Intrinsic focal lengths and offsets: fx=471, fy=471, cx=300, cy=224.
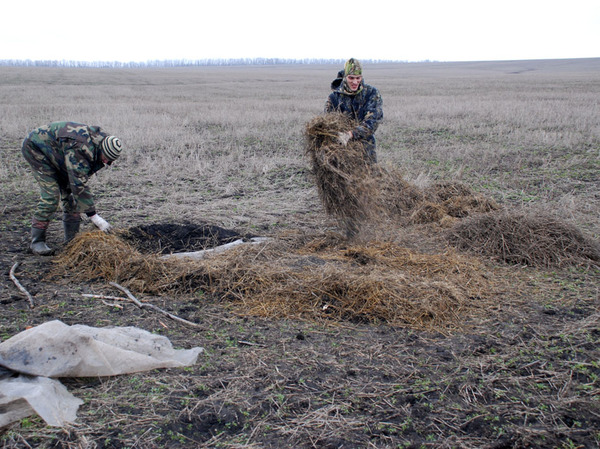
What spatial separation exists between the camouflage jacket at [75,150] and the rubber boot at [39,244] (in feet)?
1.88

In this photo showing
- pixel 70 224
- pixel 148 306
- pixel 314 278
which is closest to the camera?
pixel 148 306

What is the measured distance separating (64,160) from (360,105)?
304 cm

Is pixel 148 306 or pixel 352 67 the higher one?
pixel 352 67

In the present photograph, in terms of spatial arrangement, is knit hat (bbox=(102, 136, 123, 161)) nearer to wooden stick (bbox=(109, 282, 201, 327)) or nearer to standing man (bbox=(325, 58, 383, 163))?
wooden stick (bbox=(109, 282, 201, 327))

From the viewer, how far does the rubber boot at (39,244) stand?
4625 millimetres

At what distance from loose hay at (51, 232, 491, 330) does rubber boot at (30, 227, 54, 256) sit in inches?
8.9

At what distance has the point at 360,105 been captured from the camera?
5082mm

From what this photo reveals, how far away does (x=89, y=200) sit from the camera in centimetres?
450

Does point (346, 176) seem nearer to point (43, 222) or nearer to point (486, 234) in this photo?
point (486, 234)

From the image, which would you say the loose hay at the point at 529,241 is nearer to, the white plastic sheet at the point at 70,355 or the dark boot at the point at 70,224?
the white plastic sheet at the point at 70,355

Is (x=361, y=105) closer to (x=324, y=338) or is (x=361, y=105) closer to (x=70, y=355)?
(x=324, y=338)

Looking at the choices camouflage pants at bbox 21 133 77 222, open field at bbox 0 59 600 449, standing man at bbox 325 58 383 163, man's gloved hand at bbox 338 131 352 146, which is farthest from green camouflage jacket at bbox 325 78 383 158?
camouflage pants at bbox 21 133 77 222

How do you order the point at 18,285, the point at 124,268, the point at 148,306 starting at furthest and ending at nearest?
the point at 124,268 < the point at 18,285 < the point at 148,306


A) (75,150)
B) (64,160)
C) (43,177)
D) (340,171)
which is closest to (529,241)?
(340,171)
